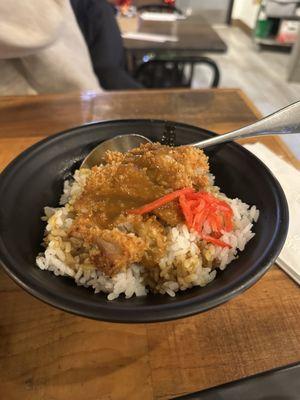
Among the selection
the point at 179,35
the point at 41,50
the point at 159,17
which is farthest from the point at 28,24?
the point at 159,17

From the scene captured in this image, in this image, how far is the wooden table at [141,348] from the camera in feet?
2.25

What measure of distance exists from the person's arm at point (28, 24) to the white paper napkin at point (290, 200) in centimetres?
96

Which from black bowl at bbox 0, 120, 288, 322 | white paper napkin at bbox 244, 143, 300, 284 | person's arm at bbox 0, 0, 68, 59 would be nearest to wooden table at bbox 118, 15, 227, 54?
person's arm at bbox 0, 0, 68, 59

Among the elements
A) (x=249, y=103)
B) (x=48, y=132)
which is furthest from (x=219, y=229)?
(x=249, y=103)

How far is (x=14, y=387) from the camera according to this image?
676 mm

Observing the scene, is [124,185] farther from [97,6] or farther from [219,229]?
[97,6]

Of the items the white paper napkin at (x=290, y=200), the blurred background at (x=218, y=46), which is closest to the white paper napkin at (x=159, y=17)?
the blurred background at (x=218, y=46)

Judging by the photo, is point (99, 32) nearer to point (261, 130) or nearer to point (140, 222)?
point (261, 130)

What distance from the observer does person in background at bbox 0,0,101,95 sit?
1452mm

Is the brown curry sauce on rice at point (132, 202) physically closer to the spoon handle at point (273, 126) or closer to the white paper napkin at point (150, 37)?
→ the spoon handle at point (273, 126)

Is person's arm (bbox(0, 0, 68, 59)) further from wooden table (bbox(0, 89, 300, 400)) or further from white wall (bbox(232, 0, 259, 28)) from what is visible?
white wall (bbox(232, 0, 259, 28))

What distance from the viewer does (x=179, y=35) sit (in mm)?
2926

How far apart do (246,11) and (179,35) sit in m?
4.57

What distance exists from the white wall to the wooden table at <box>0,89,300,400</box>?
6.61 meters
